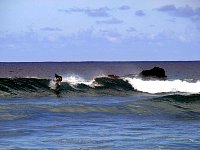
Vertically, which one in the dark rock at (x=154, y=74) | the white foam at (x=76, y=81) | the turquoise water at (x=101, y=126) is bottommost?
the turquoise water at (x=101, y=126)

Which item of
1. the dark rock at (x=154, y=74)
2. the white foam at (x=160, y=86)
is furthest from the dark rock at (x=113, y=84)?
the dark rock at (x=154, y=74)

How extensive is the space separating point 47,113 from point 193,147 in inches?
473

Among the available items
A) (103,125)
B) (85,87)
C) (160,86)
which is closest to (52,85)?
(85,87)

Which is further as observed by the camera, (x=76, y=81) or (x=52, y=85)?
(x=76, y=81)

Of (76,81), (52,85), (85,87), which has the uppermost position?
(76,81)

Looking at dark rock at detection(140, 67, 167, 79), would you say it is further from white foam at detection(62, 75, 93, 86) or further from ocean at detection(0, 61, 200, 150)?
ocean at detection(0, 61, 200, 150)

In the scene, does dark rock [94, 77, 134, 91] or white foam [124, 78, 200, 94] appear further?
white foam [124, 78, 200, 94]

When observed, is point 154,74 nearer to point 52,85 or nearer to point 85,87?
point 85,87

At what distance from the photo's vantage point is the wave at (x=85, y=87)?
46150 millimetres

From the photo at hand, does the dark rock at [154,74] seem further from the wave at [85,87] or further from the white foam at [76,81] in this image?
the white foam at [76,81]

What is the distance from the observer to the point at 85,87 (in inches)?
2021

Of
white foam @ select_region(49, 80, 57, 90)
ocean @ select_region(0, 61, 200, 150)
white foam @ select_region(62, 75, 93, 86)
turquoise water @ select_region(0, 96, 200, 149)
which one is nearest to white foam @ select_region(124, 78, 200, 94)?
white foam @ select_region(62, 75, 93, 86)

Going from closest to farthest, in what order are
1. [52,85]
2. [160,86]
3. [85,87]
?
[52,85], [85,87], [160,86]

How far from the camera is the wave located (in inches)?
1817
